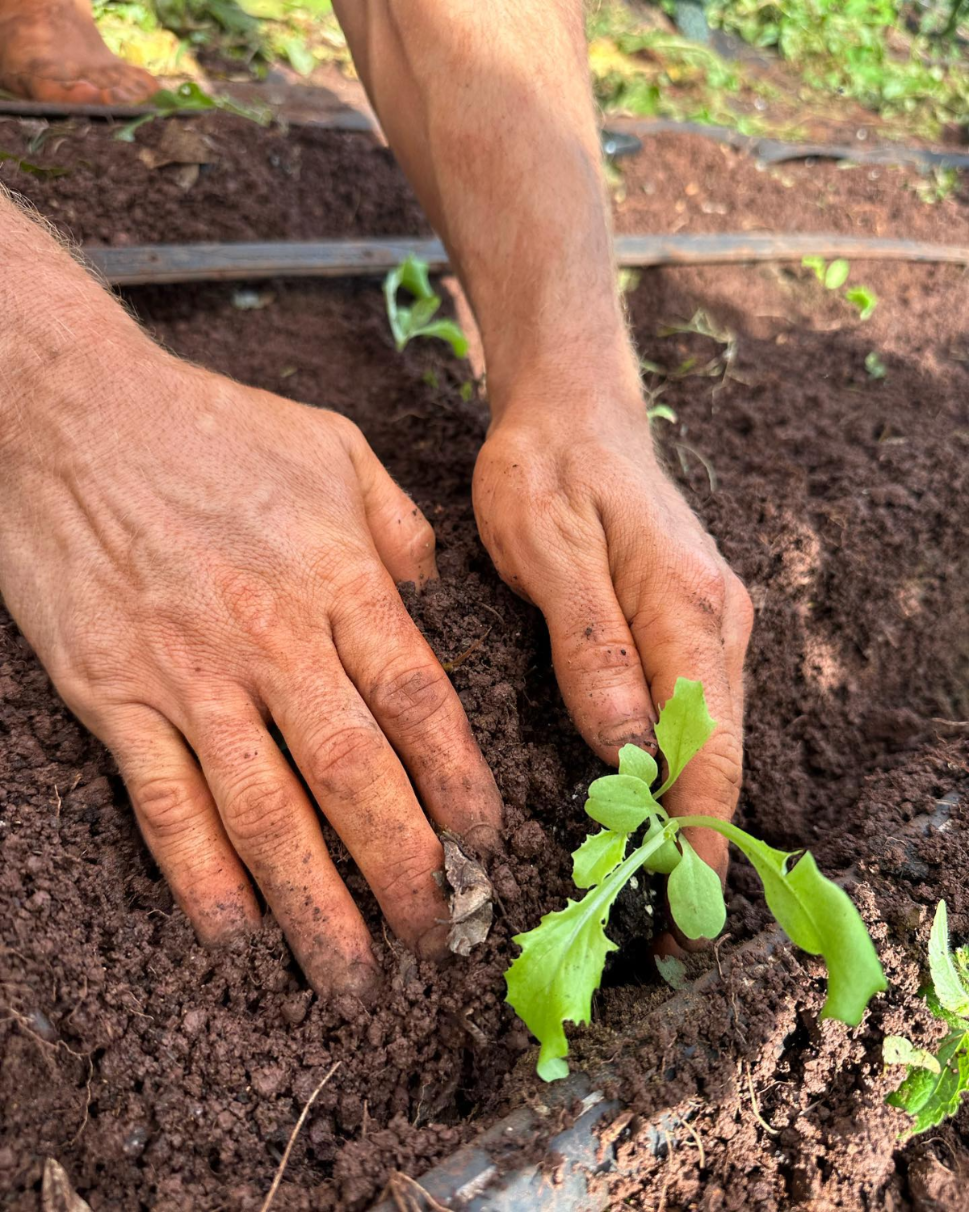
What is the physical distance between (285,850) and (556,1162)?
548 mm

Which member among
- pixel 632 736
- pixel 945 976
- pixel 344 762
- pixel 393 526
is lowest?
pixel 945 976

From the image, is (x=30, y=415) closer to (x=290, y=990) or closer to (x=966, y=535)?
(x=290, y=990)

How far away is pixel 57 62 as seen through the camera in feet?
10.1

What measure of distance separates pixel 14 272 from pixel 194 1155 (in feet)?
4.67

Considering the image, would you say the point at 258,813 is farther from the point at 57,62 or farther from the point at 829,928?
the point at 57,62

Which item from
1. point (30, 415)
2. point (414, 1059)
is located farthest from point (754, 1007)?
point (30, 415)

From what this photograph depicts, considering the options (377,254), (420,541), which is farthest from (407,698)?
(377,254)

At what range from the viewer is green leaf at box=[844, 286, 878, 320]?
314 cm

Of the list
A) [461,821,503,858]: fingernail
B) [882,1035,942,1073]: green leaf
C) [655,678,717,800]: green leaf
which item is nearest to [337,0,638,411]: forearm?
[655,678,717,800]: green leaf

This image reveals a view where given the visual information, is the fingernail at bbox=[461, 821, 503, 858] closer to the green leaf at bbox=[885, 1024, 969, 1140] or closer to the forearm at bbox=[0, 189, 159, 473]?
the green leaf at bbox=[885, 1024, 969, 1140]

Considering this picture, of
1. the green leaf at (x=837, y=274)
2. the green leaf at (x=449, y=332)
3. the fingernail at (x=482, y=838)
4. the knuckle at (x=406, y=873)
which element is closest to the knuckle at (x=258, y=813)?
the knuckle at (x=406, y=873)

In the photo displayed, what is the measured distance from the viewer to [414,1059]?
4.11 ft

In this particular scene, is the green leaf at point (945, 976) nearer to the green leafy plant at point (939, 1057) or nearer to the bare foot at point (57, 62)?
the green leafy plant at point (939, 1057)

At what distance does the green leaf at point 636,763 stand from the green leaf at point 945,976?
1.48ft
